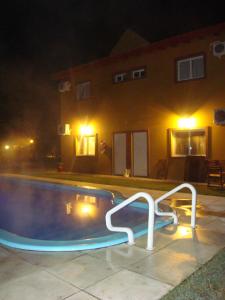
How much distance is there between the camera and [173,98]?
11.7 metres

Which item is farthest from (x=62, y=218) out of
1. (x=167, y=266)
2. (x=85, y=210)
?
(x=167, y=266)

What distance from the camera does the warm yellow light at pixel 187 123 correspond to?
36.8 feet

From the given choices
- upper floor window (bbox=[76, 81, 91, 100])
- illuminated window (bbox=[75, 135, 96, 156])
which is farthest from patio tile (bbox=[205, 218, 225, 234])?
upper floor window (bbox=[76, 81, 91, 100])

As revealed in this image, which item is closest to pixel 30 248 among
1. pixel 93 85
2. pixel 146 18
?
pixel 93 85

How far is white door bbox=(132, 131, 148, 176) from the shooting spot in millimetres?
12578

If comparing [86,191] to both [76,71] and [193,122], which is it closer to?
[193,122]

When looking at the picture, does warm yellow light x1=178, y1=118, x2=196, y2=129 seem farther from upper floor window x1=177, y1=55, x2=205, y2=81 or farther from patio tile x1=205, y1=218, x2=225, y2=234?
patio tile x1=205, y1=218, x2=225, y2=234

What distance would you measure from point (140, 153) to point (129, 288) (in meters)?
9.75

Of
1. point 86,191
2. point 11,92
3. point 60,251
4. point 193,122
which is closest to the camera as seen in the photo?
point 60,251

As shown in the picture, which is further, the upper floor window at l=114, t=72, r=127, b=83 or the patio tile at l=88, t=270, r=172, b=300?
the upper floor window at l=114, t=72, r=127, b=83

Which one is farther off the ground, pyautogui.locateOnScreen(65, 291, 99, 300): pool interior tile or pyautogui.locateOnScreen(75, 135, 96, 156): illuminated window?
pyautogui.locateOnScreen(75, 135, 96, 156): illuminated window

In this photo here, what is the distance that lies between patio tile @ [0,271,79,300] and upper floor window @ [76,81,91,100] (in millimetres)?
12166

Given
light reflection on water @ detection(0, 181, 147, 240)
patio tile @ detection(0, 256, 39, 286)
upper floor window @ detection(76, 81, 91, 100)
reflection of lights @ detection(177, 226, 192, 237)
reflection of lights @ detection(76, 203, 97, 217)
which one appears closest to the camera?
patio tile @ detection(0, 256, 39, 286)

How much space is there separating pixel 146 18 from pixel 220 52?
8890 mm
